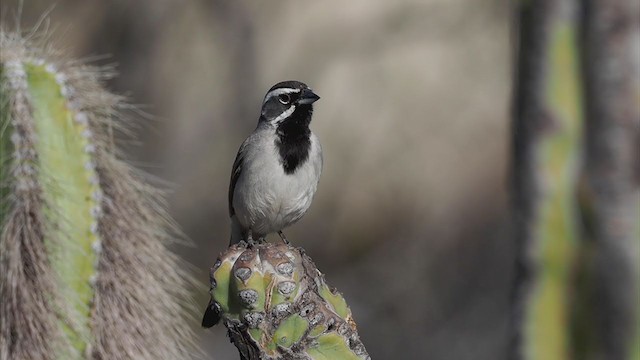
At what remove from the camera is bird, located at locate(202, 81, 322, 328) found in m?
4.56

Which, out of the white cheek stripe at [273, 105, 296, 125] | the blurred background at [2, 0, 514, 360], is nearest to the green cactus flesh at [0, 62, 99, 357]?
the white cheek stripe at [273, 105, 296, 125]

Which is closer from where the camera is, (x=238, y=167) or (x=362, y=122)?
(x=238, y=167)

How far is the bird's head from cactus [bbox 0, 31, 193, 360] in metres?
0.96

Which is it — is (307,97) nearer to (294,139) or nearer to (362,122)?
(294,139)

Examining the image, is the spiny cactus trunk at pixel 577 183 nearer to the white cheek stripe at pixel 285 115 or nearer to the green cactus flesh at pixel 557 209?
the green cactus flesh at pixel 557 209

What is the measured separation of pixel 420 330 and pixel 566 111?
7354 mm

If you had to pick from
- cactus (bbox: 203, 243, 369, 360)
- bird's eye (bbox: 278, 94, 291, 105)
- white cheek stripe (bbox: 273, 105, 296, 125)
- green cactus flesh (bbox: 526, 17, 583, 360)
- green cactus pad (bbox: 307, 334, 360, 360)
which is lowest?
green cactus pad (bbox: 307, 334, 360, 360)

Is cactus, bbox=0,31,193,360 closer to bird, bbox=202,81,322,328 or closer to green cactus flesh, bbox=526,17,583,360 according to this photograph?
bird, bbox=202,81,322,328

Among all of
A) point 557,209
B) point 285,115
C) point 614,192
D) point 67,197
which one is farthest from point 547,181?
point 285,115

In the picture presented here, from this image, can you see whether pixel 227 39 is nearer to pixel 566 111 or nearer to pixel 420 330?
pixel 420 330

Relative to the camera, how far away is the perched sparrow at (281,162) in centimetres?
456

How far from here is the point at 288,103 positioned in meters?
4.59

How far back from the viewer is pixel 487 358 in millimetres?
8969

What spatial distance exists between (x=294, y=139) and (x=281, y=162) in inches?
4.5
